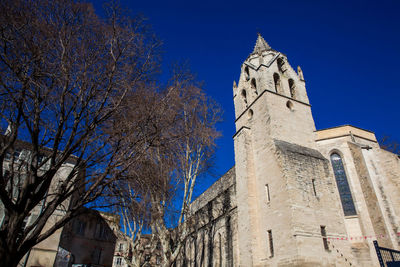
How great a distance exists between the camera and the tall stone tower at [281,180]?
10.5m

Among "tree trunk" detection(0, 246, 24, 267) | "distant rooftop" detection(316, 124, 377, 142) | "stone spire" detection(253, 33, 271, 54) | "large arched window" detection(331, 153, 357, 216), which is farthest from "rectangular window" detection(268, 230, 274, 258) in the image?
"stone spire" detection(253, 33, 271, 54)

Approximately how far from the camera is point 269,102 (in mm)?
14641

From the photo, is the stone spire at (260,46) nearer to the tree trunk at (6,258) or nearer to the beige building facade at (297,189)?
the beige building facade at (297,189)

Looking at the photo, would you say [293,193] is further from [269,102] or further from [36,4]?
[36,4]

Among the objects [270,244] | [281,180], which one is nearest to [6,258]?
[270,244]

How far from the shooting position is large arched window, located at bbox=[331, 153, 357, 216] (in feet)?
42.3

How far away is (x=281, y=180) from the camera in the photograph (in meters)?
11.7

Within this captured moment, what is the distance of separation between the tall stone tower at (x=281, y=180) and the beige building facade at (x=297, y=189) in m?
0.04

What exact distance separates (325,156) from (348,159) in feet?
3.72

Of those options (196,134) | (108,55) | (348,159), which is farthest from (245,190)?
(108,55)

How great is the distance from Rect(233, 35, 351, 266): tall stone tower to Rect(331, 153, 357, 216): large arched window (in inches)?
57.2

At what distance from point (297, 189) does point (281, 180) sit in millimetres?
767

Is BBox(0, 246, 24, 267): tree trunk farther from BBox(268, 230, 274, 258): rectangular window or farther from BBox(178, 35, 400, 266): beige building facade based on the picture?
BBox(268, 230, 274, 258): rectangular window

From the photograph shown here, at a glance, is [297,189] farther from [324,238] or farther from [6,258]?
[6,258]
